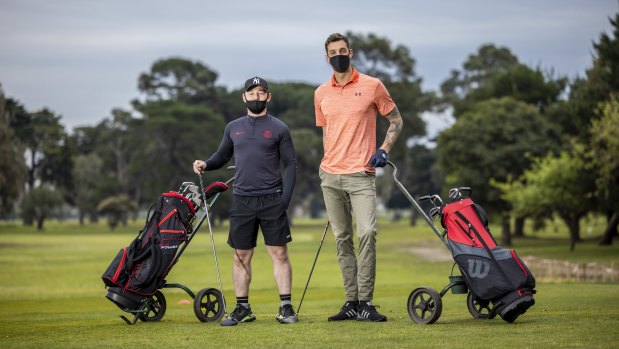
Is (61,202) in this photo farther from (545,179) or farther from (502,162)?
(545,179)

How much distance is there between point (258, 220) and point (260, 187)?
39cm

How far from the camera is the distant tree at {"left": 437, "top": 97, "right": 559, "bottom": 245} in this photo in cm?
6762

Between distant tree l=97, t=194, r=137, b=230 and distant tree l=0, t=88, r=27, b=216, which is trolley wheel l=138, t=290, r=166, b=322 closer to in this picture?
distant tree l=0, t=88, r=27, b=216

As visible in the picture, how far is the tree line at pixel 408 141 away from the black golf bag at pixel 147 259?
119 feet

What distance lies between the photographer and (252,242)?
38.2 ft

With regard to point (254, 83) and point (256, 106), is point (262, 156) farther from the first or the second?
point (254, 83)

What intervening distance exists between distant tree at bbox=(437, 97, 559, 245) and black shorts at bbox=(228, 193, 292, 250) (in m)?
56.9

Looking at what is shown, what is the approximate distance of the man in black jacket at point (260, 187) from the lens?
11.4 m

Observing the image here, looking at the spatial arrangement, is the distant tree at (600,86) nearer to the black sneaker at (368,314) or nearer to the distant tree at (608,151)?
the distant tree at (608,151)

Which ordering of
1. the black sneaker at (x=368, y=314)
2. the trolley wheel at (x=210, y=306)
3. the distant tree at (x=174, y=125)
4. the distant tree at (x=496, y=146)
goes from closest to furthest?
the black sneaker at (x=368, y=314) → the trolley wheel at (x=210, y=306) → the distant tree at (x=496, y=146) → the distant tree at (x=174, y=125)

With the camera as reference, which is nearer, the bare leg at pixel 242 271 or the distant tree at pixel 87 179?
the bare leg at pixel 242 271

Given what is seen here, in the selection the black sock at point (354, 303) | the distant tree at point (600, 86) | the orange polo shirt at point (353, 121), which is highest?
the distant tree at point (600, 86)

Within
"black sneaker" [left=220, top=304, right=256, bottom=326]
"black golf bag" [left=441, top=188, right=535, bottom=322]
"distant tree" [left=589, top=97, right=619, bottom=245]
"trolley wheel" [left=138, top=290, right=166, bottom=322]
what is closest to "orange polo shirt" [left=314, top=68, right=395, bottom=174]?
"black golf bag" [left=441, top=188, right=535, bottom=322]

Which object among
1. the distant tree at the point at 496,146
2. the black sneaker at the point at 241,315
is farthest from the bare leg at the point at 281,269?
the distant tree at the point at 496,146
